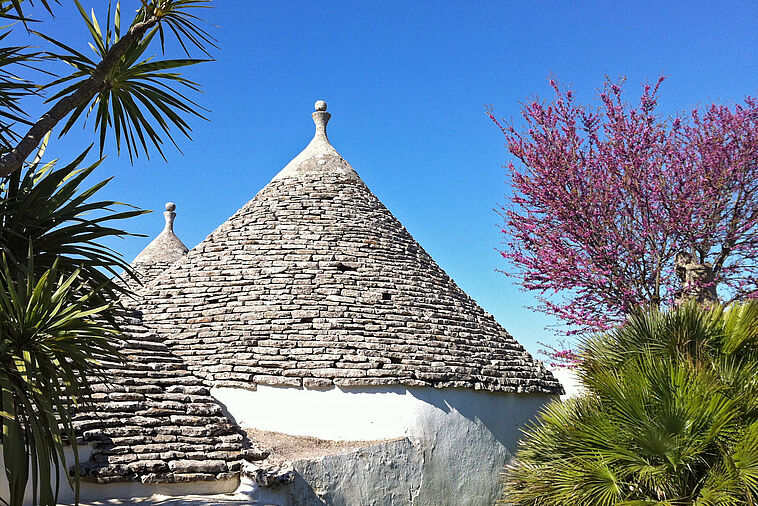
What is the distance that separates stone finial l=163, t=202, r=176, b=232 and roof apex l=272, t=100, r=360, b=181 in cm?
651

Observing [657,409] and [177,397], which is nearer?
[657,409]

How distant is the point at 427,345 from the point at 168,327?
4.12m

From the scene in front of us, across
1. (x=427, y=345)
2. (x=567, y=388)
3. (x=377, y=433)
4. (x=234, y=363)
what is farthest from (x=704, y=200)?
(x=234, y=363)

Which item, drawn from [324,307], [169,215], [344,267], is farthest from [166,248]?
[324,307]

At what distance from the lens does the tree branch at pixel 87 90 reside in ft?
19.1

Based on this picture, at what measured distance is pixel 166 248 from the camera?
18.7 metres

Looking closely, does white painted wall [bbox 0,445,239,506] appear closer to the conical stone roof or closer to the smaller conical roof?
the conical stone roof

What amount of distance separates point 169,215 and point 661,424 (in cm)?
1591

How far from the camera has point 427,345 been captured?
35.1 feet

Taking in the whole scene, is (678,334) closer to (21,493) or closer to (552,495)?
(552,495)

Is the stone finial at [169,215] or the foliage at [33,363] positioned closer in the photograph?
the foliage at [33,363]

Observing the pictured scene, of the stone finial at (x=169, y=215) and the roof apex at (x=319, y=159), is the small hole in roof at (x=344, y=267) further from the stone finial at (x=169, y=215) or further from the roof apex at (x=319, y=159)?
the stone finial at (x=169, y=215)

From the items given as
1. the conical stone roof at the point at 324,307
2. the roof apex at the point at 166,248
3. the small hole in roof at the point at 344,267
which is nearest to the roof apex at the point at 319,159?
the conical stone roof at the point at 324,307

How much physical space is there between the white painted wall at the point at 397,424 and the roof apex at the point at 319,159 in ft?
17.6
